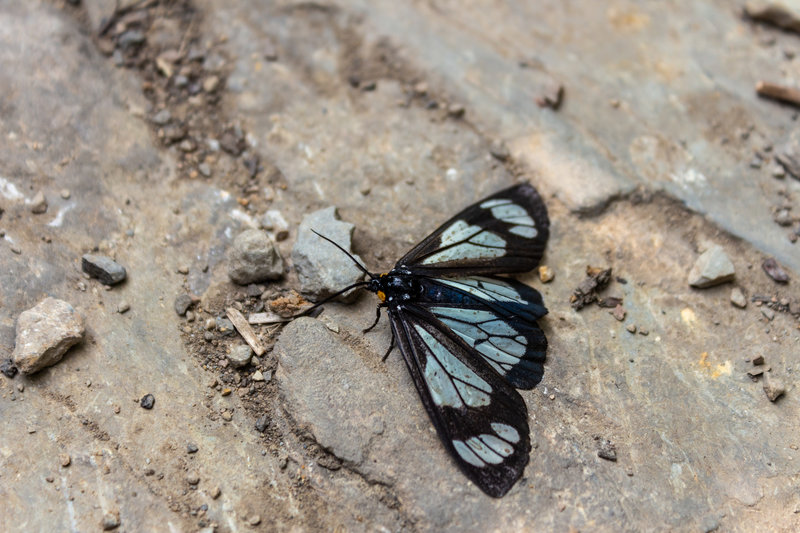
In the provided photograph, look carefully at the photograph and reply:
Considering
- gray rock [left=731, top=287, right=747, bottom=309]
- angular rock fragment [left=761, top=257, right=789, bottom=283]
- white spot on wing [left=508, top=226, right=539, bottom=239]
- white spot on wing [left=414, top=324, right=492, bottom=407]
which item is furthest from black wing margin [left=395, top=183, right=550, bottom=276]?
angular rock fragment [left=761, top=257, right=789, bottom=283]

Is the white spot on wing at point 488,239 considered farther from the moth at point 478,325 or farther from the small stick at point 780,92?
the small stick at point 780,92

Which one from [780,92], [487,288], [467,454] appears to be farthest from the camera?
[780,92]

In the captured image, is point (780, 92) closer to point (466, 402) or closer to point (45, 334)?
point (466, 402)

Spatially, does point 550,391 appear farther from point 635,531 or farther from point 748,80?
point 748,80

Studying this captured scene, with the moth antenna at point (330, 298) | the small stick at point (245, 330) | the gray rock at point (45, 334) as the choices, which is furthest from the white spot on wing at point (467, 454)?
the gray rock at point (45, 334)

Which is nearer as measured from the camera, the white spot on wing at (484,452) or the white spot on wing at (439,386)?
the white spot on wing at (484,452)

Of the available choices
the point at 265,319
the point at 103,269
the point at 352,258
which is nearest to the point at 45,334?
the point at 103,269
